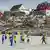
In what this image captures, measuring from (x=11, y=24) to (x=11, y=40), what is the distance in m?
A: 0.19

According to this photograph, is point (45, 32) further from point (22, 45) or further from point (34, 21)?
point (22, 45)

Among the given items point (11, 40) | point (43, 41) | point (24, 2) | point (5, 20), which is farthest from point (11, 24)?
point (43, 41)

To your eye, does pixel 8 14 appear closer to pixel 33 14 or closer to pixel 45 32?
pixel 33 14

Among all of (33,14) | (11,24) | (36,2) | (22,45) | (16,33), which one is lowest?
(22,45)

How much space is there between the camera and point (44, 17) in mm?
1441

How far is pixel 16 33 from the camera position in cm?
143

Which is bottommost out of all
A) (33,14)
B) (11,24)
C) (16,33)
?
(16,33)

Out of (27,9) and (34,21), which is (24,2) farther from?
(34,21)

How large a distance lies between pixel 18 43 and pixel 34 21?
1.04 ft

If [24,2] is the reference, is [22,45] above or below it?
below

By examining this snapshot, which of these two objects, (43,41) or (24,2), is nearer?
(43,41)

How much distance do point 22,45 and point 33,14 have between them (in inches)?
15.2

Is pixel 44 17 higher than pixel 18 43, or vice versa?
pixel 44 17

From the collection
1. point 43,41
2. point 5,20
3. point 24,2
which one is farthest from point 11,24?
point 43,41
